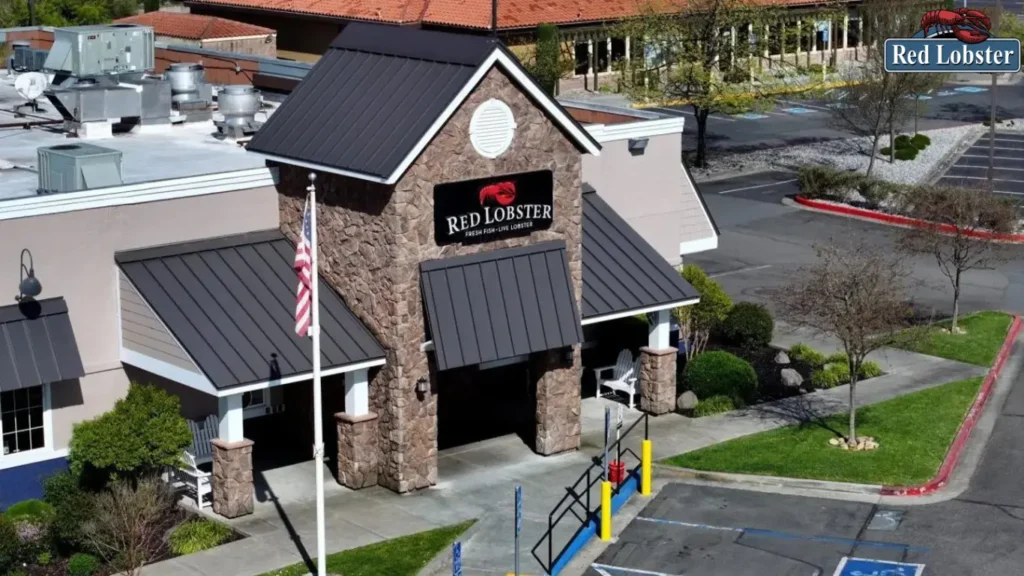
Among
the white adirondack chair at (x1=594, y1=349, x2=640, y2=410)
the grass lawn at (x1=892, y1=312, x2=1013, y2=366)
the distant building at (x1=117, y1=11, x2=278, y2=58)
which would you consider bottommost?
the grass lawn at (x1=892, y1=312, x2=1013, y2=366)

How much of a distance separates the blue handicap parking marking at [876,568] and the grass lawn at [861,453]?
3.36 m

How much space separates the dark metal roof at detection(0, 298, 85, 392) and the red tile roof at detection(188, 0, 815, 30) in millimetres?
45149

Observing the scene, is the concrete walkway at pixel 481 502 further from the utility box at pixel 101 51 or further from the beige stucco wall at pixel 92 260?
the utility box at pixel 101 51

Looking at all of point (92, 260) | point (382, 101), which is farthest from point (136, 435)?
point (382, 101)

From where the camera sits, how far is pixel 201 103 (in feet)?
119

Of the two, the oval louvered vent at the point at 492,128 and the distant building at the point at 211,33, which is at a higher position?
the distant building at the point at 211,33

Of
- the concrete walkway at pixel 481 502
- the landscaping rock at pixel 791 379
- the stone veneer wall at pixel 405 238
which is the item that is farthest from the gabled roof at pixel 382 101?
the landscaping rock at pixel 791 379

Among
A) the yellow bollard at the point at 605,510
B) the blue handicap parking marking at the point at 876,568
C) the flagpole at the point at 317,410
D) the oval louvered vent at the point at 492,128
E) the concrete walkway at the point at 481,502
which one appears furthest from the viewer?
the oval louvered vent at the point at 492,128

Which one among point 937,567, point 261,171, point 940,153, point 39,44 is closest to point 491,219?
point 261,171

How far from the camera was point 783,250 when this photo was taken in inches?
1855

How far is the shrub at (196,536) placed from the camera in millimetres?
24594

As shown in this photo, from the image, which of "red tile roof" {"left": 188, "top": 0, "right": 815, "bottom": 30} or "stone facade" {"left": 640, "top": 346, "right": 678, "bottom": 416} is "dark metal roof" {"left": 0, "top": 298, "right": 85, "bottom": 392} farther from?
"red tile roof" {"left": 188, "top": 0, "right": 815, "bottom": 30}

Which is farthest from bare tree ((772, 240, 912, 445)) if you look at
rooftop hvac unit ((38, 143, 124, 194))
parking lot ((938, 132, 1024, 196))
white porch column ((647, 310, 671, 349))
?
parking lot ((938, 132, 1024, 196))

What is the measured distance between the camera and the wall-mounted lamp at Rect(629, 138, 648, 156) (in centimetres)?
3338
